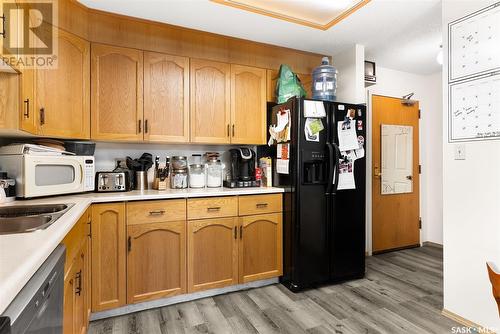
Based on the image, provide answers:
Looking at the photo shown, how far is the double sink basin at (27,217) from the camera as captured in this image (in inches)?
50.4

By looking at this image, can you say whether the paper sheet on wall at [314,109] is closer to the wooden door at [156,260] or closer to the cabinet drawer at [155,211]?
the cabinet drawer at [155,211]

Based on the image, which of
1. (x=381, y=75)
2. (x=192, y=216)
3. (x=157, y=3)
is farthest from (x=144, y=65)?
(x=381, y=75)

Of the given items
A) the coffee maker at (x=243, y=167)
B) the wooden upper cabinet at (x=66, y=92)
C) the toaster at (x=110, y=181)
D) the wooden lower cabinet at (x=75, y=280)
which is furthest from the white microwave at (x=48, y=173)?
the coffee maker at (x=243, y=167)

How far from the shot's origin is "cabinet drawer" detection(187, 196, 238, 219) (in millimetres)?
2244

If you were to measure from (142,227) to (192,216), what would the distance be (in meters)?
0.38

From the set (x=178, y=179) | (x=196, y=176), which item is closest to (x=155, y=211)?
(x=178, y=179)

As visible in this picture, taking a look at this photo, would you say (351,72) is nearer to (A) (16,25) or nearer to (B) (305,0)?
(B) (305,0)

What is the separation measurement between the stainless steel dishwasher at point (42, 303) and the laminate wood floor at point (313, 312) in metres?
1.06

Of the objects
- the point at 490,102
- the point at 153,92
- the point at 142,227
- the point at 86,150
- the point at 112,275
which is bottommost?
the point at 112,275

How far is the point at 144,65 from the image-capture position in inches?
92.0

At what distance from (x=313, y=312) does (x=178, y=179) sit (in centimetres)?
159

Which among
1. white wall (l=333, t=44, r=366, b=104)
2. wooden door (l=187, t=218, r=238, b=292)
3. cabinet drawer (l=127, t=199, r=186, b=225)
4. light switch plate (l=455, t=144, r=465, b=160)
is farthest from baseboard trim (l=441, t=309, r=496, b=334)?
cabinet drawer (l=127, t=199, r=186, b=225)

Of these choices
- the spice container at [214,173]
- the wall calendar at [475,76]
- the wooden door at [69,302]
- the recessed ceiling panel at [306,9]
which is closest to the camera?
the wooden door at [69,302]

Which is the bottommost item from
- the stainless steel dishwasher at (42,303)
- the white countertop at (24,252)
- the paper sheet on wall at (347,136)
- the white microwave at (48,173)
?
the stainless steel dishwasher at (42,303)
